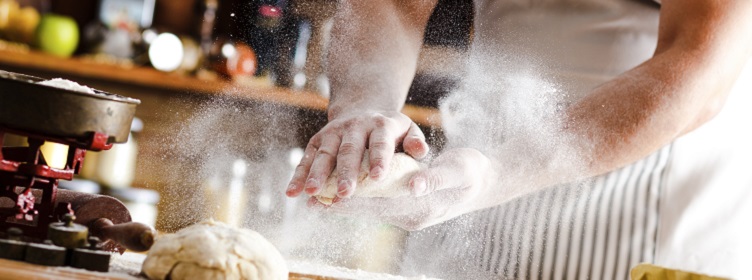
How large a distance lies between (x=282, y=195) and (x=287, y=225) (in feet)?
1.30

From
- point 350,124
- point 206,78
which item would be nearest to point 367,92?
point 350,124

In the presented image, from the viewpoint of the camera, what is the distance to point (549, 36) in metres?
2.42

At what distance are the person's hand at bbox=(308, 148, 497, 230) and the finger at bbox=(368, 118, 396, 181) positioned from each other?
3.9 inches

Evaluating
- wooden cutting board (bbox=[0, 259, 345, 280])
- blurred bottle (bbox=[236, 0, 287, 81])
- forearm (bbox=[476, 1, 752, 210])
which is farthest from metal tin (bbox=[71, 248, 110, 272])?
blurred bottle (bbox=[236, 0, 287, 81])

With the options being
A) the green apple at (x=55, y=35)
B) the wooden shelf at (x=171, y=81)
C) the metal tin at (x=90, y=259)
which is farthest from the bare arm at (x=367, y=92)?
the green apple at (x=55, y=35)

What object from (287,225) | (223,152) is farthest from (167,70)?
(287,225)

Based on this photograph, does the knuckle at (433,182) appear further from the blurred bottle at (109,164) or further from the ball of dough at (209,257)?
the blurred bottle at (109,164)

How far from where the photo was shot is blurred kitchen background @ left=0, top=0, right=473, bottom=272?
2750 millimetres

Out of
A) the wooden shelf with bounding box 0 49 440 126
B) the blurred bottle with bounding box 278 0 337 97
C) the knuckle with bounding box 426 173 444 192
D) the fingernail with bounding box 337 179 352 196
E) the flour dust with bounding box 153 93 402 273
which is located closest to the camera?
the fingernail with bounding box 337 179 352 196

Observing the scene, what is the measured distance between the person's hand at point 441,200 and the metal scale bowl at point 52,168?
434 mm

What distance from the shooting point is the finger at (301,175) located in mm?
1664

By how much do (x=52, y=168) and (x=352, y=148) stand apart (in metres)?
0.50

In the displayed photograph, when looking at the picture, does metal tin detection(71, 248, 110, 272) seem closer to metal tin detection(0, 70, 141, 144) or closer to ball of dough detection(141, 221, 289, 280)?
ball of dough detection(141, 221, 289, 280)

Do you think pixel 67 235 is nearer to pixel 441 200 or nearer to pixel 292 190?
pixel 292 190
